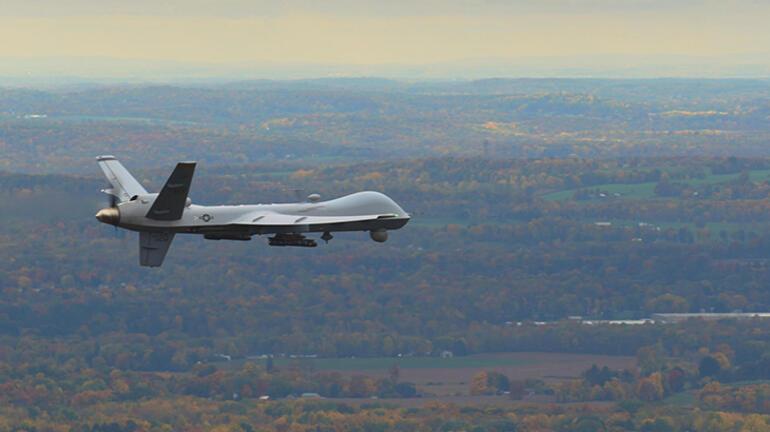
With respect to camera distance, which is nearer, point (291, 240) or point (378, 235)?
point (291, 240)

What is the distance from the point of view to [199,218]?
100 m

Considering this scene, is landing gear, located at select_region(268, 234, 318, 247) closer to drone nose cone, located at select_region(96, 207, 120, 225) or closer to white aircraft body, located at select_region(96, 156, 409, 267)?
white aircraft body, located at select_region(96, 156, 409, 267)

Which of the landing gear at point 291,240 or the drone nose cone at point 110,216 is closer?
the drone nose cone at point 110,216

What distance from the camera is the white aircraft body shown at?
9938 centimetres

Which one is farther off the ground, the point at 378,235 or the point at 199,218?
the point at 199,218

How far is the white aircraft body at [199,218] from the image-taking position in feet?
326

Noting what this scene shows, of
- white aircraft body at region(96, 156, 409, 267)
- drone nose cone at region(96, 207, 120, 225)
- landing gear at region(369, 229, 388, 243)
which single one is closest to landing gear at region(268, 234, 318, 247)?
white aircraft body at region(96, 156, 409, 267)

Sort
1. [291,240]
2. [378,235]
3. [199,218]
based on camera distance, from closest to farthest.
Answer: [199,218], [291,240], [378,235]

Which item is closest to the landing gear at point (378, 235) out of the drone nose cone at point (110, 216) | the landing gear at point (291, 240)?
the landing gear at point (291, 240)

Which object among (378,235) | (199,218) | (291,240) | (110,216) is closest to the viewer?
(110,216)

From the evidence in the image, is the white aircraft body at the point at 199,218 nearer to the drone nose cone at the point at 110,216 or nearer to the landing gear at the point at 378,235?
the drone nose cone at the point at 110,216

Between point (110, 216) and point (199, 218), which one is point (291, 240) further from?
point (110, 216)

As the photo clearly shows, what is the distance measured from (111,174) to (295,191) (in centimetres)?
1105

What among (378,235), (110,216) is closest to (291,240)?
(378,235)
